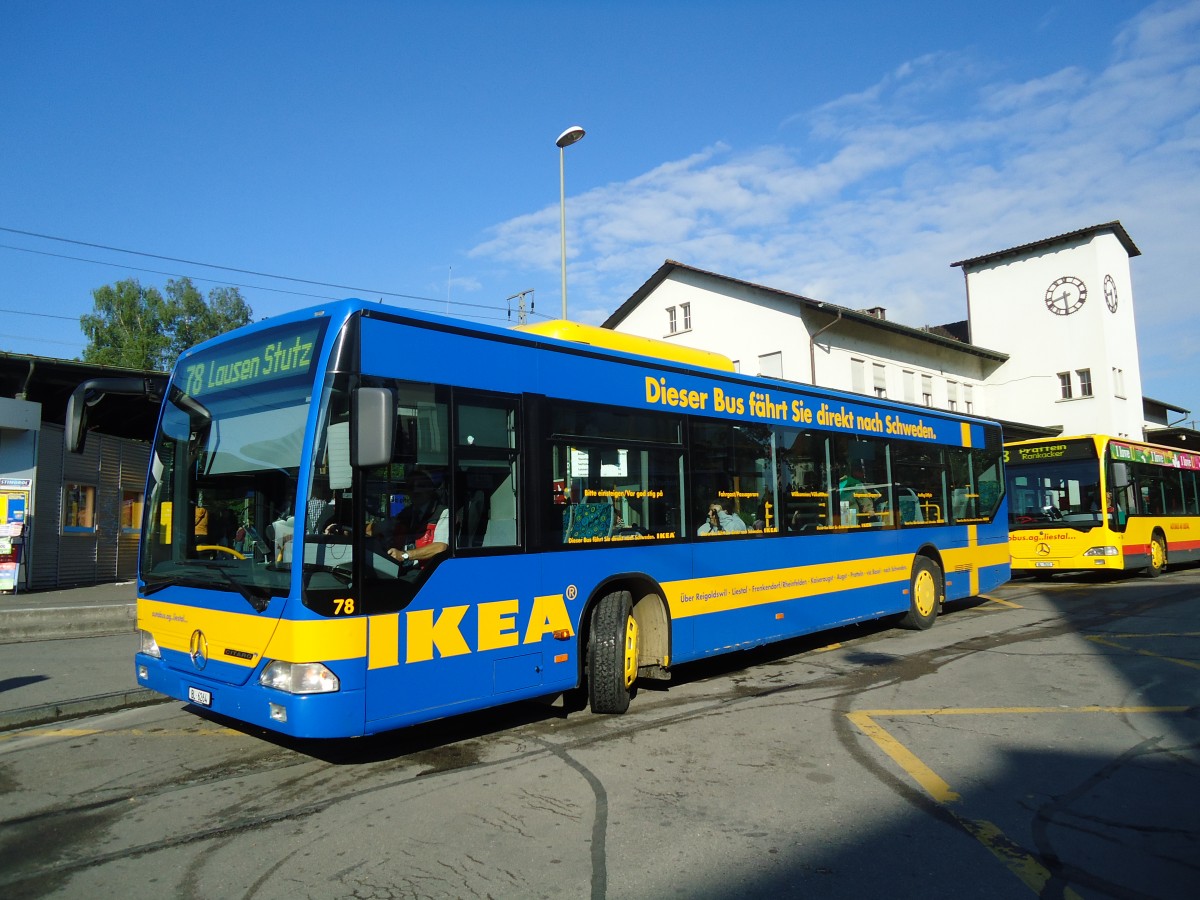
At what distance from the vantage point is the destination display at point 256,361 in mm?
5520

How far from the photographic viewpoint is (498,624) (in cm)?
611

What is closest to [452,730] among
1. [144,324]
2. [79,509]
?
[79,509]

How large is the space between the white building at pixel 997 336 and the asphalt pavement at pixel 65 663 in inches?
977

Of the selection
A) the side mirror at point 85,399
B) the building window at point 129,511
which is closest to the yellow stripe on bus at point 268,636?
the side mirror at point 85,399

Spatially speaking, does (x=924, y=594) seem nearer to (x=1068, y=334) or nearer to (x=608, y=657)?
(x=608, y=657)

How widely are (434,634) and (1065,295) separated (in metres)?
41.3

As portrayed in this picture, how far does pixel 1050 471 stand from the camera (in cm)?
1814

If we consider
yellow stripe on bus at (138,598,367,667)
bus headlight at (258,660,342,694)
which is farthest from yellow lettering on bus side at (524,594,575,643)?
bus headlight at (258,660,342,694)

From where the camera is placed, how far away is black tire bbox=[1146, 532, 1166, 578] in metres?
19.4

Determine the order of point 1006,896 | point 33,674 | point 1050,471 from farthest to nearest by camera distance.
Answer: point 1050,471 → point 33,674 → point 1006,896

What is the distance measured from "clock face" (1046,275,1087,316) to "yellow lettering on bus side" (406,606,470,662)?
1597 inches

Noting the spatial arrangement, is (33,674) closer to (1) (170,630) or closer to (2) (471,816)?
(1) (170,630)

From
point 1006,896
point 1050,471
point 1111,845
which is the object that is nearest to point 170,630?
point 1006,896

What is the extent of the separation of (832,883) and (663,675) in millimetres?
3793
